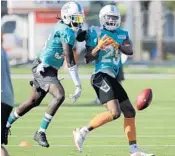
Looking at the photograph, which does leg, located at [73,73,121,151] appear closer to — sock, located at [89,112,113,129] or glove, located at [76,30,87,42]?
sock, located at [89,112,113,129]

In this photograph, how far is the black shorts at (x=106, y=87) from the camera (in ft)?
36.9

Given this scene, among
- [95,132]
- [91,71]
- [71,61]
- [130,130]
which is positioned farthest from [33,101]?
[91,71]

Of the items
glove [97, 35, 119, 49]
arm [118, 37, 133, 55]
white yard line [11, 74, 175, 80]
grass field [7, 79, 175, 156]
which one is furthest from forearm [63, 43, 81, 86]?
white yard line [11, 74, 175, 80]

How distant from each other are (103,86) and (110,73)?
7.4 inches

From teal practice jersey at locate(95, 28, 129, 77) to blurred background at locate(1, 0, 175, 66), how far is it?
2329cm

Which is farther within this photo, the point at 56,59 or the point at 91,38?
the point at 56,59

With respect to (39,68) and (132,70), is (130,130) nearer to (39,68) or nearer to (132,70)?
(39,68)

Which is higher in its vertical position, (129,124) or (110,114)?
(110,114)

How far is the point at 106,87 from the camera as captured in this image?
11242 mm

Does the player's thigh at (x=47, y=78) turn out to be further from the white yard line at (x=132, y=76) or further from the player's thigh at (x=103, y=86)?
the white yard line at (x=132, y=76)

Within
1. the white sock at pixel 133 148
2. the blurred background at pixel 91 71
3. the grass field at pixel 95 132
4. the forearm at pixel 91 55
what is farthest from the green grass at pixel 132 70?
the white sock at pixel 133 148

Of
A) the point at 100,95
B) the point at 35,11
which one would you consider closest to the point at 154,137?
the point at 100,95

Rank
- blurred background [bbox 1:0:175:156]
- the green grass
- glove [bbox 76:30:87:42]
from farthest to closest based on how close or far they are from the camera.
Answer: the green grass < blurred background [bbox 1:0:175:156] < glove [bbox 76:30:87:42]

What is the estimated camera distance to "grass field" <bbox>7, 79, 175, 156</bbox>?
38.6ft
